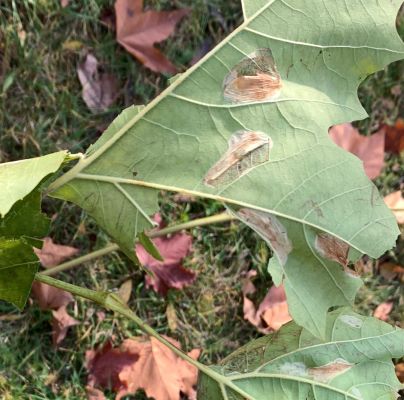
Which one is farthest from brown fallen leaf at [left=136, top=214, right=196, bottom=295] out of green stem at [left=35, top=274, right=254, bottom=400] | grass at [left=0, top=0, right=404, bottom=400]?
green stem at [left=35, top=274, right=254, bottom=400]

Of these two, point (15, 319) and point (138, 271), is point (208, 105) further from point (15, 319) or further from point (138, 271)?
point (15, 319)

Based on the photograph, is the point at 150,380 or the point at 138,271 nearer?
the point at 150,380

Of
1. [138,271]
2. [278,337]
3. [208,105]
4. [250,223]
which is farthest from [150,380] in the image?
[208,105]

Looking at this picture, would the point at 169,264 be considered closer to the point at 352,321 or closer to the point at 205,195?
the point at 352,321

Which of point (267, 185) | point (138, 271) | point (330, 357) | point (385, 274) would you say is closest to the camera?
point (267, 185)

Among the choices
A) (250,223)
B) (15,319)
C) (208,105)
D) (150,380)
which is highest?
(208,105)

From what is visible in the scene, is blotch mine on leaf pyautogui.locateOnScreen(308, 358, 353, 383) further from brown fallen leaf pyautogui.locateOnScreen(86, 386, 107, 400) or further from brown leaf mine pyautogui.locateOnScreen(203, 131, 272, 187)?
brown fallen leaf pyautogui.locateOnScreen(86, 386, 107, 400)

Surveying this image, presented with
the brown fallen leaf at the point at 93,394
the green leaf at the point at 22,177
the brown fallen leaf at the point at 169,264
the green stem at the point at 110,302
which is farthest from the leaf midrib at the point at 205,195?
the brown fallen leaf at the point at 93,394
